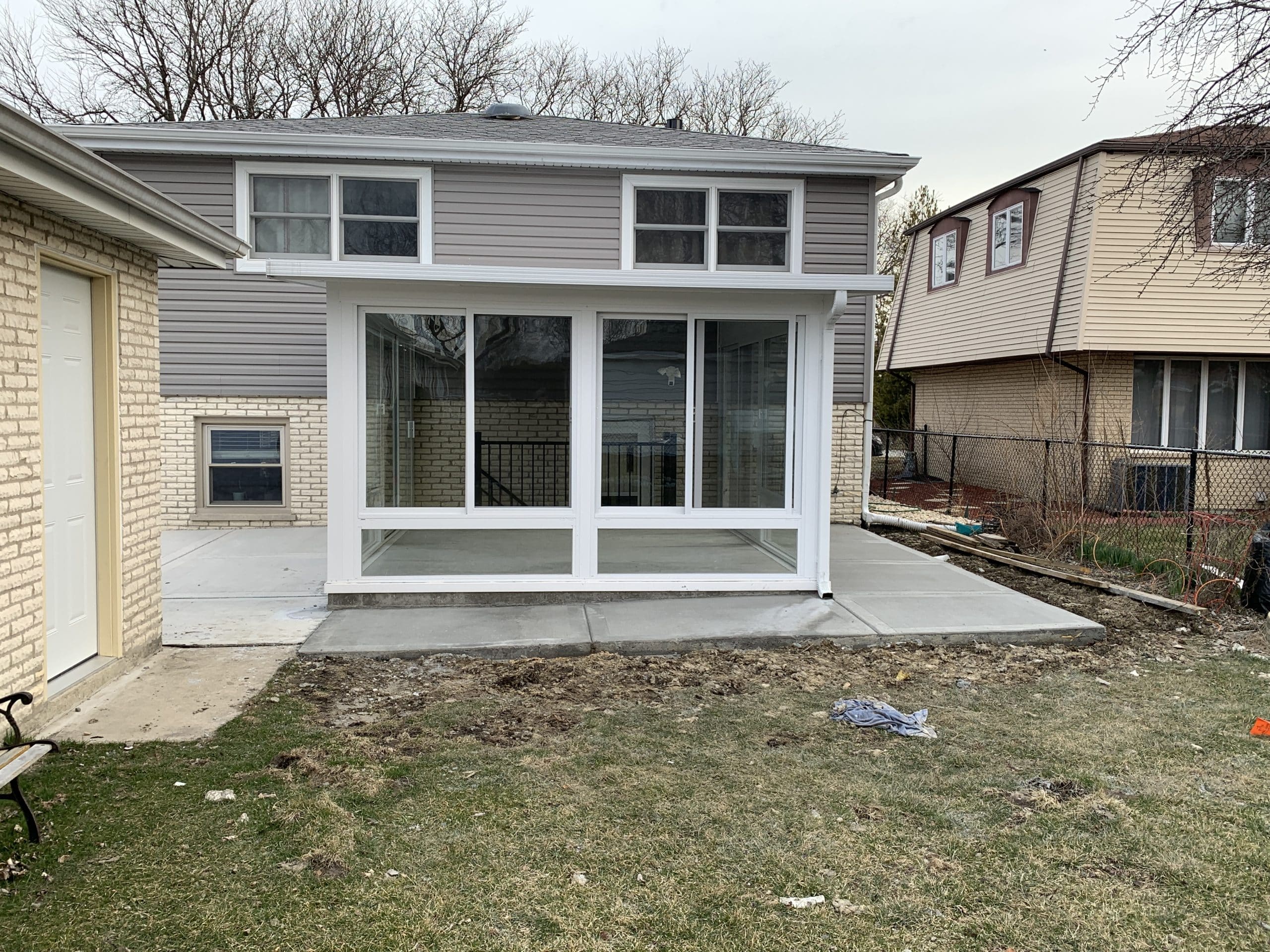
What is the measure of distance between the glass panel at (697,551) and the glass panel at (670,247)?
4990 millimetres

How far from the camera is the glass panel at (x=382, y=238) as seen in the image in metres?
11.0

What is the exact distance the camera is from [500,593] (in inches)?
291

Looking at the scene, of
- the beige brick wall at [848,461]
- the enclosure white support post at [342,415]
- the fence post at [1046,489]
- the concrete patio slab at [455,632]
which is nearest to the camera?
the concrete patio slab at [455,632]

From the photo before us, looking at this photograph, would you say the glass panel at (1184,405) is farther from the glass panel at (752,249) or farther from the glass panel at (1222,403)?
the glass panel at (752,249)

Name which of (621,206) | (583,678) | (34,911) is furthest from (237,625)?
(621,206)

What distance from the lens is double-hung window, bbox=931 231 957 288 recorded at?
62.0 ft

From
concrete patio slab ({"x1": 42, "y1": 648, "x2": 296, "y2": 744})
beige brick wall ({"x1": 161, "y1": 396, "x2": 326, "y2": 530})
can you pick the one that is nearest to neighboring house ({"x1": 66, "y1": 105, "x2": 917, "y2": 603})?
concrete patio slab ({"x1": 42, "y1": 648, "x2": 296, "y2": 744})

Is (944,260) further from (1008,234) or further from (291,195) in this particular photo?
(291,195)

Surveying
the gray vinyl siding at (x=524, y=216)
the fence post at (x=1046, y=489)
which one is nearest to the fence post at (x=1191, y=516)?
the fence post at (x=1046, y=489)

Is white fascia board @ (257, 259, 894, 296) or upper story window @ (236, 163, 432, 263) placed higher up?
upper story window @ (236, 163, 432, 263)

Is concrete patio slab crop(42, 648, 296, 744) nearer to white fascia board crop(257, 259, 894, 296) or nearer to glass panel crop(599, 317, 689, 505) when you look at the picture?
white fascia board crop(257, 259, 894, 296)

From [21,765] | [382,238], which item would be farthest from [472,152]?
[21,765]

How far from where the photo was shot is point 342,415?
698 cm

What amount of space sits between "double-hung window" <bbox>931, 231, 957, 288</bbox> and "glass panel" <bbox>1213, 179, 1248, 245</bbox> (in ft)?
16.8
